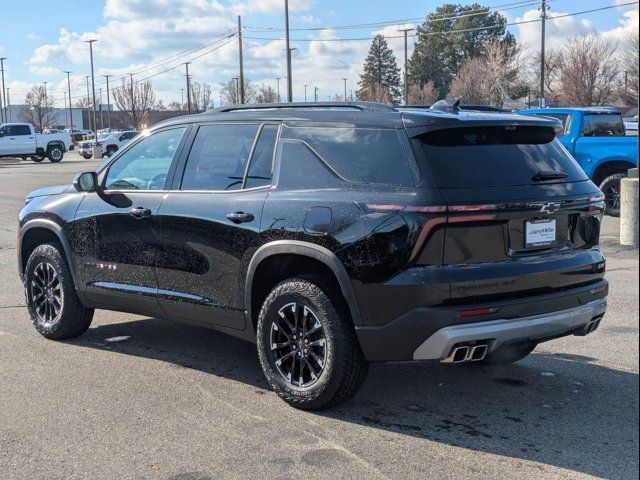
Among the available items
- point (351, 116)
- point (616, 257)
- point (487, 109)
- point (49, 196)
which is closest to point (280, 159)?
point (351, 116)

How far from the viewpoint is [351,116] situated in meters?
4.45

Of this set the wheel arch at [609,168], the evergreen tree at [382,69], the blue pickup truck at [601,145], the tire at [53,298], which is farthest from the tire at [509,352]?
the evergreen tree at [382,69]

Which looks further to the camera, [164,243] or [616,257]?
[616,257]

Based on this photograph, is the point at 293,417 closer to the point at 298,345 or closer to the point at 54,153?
the point at 298,345

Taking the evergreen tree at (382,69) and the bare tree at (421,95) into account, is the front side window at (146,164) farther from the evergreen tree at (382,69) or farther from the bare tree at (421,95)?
the evergreen tree at (382,69)

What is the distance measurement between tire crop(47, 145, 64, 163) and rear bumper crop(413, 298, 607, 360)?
42.3 meters

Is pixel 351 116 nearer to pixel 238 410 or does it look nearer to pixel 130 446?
pixel 238 410

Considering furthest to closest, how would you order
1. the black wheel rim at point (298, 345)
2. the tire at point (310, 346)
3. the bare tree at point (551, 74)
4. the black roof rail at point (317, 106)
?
the bare tree at point (551, 74), the black roof rail at point (317, 106), the black wheel rim at point (298, 345), the tire at point (310, 346)

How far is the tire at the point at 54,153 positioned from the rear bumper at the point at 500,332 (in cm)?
4227

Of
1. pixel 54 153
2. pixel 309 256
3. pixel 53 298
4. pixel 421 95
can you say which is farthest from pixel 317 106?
pixel 421 95

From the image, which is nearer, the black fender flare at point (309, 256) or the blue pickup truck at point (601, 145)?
the black fender flare at point (309, 256)

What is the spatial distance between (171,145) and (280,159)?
1.11 metres

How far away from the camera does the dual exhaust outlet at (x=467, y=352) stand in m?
3.92

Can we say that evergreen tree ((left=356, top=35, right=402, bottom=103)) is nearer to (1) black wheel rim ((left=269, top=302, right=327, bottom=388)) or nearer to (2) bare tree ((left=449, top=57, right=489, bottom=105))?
(2) bare tree ((left=449, top=57, right=489, bottom=105))
